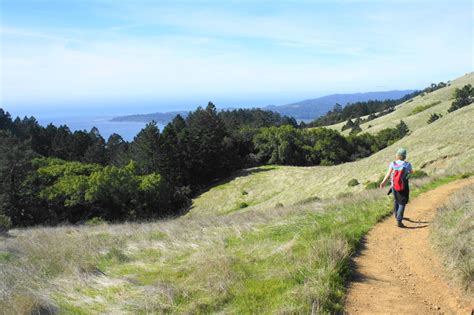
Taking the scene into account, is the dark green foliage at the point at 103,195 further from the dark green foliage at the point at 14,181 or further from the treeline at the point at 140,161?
the dark green foliage at the point at 14,181

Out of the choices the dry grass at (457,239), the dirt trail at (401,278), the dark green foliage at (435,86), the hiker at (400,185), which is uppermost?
the dark green foliage at (435,86)

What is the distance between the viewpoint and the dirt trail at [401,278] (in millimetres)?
5777

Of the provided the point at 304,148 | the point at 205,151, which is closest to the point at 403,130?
the point at 304,148

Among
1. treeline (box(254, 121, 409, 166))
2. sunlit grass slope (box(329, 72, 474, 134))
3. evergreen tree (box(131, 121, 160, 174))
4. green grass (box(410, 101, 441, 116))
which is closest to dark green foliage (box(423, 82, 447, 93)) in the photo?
sunlit grass slope (box(329, 72, 474, 134))

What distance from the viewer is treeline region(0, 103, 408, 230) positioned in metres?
47.7

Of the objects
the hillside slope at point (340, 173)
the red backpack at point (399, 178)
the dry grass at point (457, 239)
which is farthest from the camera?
the hillside slope at point (340, 173)

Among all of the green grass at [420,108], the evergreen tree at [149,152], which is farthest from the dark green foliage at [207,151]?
the green grass at [420,108]

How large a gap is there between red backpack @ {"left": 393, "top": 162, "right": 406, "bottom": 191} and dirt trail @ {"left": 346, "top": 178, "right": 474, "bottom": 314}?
3.57 feet

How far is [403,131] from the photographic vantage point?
278ft

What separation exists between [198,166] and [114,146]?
29.5 metres

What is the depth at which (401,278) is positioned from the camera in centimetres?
687

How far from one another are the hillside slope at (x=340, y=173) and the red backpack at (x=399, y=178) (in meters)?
15.8

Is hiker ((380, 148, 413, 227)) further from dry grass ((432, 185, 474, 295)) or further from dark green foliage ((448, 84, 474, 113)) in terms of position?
dark green foliage ((448, 84, 474, 113))

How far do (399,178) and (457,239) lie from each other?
3157 mm
